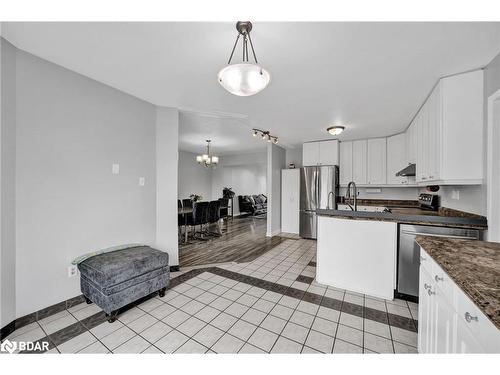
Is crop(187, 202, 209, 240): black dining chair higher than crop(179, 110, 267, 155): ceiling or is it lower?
lower

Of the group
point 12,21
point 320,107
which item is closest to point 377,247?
point 320,107

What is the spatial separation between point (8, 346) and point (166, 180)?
195 cm

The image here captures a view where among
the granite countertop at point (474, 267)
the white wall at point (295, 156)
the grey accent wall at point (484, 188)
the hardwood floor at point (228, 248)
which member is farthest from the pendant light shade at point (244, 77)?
the white wall at point (295, 156)

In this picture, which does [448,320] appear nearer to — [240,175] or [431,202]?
[431,202]

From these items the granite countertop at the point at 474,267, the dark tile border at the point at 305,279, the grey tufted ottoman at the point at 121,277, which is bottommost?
the dark tile border at the point at 305,279

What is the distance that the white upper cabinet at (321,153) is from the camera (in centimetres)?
461

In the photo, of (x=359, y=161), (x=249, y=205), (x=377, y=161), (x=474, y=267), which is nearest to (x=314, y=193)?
(x=359, y=161)

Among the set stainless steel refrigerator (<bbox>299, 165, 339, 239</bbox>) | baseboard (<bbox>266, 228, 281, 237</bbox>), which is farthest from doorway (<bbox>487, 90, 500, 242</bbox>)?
baseboard (<bbox>266, 228, 281, 237</bbox>)

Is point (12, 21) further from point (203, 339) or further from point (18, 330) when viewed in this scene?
point (203, 339)

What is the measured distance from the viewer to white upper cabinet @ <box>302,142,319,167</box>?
4820mm

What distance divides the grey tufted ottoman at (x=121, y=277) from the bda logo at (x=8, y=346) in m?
0.50

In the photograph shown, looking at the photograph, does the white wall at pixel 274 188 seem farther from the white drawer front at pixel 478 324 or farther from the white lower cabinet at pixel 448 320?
the white drawer front at pixel 478 324

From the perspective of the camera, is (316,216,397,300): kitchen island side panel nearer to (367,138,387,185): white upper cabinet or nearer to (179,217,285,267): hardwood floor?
(179,217,285,267): hardwood floor

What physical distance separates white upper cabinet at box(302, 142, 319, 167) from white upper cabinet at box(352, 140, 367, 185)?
858 mm
